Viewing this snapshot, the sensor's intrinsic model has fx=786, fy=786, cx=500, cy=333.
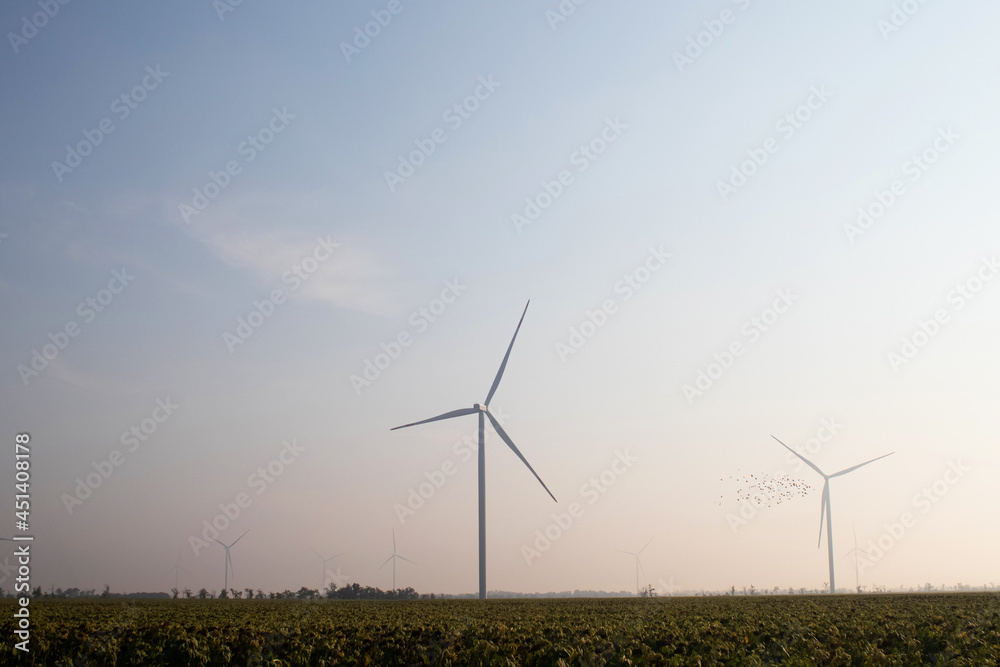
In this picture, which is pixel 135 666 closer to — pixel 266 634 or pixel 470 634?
pixel 266 634

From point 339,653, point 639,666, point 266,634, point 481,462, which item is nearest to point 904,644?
point 639,666

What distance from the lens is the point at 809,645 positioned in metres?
28.6

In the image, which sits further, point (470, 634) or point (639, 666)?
point (470, 634)

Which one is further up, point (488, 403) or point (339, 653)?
point (488, 403)

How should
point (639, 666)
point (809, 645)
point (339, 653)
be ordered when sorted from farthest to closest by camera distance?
point (809, 645), point (339, 653), point (639, 666)

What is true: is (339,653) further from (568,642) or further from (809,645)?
(809,645)

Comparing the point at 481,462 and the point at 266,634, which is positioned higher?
the point at 481,462

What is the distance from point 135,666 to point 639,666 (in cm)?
1711

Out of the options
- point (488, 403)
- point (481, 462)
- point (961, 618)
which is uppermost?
point (488, 403)

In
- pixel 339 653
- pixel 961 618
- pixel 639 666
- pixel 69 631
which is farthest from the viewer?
pixel 961 618

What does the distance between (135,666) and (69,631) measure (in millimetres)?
5729

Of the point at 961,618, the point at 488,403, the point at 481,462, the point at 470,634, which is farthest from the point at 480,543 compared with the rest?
the point at 470,634

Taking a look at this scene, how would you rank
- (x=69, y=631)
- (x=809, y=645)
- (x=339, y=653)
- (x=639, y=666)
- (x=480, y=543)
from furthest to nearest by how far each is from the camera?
(x=480, y=543), (x=69, y=631), (x=809, y=645), (x=339, y=653), (x=639, y=666)

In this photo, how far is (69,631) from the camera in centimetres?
3077
